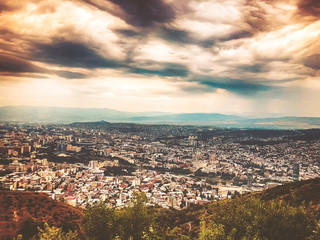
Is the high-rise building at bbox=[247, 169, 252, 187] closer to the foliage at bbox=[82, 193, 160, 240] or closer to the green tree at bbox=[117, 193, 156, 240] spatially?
the green tree at bbox=[117, 193, 156, 240]

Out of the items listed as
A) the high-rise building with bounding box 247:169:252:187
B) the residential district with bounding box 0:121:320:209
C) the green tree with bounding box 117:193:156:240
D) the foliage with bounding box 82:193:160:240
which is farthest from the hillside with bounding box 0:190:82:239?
the high-rise building with bounding box 247:169:252:187

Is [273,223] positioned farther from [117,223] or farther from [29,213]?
[29,213]

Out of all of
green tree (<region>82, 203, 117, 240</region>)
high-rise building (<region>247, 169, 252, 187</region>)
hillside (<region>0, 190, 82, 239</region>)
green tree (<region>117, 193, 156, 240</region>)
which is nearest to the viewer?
green tree (<region>117, 193, 156, 240</region>)

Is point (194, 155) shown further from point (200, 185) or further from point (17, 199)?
point (17, 199)

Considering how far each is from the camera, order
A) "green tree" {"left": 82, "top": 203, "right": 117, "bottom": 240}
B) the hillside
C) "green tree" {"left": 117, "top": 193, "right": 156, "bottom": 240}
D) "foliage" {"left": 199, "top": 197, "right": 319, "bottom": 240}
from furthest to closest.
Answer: the hillside < "green tree" {"left": 82, "top": 203, "right": 117, "bottom": 240} < "green tree" {"left": 117, "top": 193, "right": 156, "bottom": 240} < "foliage" {"left": 199, "top": 197, "right": 319, "bottom": 240}

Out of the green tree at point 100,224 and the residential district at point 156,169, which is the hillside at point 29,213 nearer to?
the residential district at point 156,169

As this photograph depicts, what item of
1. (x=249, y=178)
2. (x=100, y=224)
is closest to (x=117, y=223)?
(x=100, y=224)

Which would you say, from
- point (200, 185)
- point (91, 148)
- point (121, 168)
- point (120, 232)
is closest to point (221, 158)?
point (200, 185)

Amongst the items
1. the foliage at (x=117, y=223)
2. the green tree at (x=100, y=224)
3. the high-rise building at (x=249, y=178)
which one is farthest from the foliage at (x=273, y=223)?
the high-rise building at (x=249, y=178)
